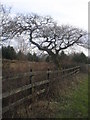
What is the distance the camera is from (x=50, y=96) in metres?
10.7

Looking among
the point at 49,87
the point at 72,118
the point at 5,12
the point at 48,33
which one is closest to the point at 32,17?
the point at 48,33

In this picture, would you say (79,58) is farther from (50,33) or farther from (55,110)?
(55,110)

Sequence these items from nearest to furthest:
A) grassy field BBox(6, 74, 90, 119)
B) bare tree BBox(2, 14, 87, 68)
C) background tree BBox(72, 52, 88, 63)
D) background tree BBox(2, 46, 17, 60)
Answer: grassy field BBox(6, 74, 90, 119)
background tree BBox(2, 46, 17, 60)
bare tree BBox(2, 14, 87, 68)
background tree BBox(72, 52, 88, 63)

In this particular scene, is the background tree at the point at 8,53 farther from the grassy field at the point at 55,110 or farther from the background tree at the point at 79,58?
the background tree at the point at 79,58

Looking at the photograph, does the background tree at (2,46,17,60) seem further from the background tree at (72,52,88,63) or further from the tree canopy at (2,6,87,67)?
the background tree at (72,52,88,63)

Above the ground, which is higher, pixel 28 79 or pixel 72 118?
pixel 28 79

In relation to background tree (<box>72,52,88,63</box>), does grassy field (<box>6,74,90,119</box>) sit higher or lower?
lower

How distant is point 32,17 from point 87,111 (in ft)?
107

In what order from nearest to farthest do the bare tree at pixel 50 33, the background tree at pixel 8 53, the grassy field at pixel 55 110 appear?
the grassy field at pixel 55 110 → the background tree at pixel 8 53 → the bare tree at pixel 50 33

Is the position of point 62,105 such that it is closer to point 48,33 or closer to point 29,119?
point 29,119

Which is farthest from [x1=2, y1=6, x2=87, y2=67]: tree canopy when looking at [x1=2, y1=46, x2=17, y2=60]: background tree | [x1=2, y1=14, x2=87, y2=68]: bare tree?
[x1=2, y1=46, x2=17, y2=60]: background tree

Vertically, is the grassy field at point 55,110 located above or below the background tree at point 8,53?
below

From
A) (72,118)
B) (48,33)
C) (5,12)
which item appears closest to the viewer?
(72,118)

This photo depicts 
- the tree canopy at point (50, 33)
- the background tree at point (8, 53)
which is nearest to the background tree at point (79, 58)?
the tree canopy at point (50, 33)
